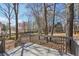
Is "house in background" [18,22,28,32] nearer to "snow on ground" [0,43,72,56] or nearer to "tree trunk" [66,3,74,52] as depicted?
"snow on ground" [0,43,72,56]

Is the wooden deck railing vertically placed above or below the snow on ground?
above

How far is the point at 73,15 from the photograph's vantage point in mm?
1805

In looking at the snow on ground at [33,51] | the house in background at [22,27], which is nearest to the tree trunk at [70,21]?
the snow on ground at [33,51]

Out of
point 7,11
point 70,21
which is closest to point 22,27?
point 7,11

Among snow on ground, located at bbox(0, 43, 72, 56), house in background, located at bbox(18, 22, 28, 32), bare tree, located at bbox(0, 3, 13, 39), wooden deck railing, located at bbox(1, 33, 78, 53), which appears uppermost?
bare tree, located at bbox(0, 3, 13, 39)

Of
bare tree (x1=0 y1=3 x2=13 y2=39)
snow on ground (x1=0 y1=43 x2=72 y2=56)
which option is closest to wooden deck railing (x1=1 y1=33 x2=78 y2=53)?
snow on ground (x1=0 y1=43 x2=72 y2=56)

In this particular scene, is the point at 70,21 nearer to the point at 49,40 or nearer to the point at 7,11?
the point at 49,40

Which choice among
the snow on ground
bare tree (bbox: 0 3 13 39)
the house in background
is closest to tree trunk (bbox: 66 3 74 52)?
the snow on ground

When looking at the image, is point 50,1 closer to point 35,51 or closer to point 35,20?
point 35,20

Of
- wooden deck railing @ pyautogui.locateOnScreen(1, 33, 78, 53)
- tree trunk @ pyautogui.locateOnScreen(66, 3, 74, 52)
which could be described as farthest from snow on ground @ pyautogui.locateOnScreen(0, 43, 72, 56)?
tree trunk @ pyautogui.locateOnScreen(66, 3, 74, 52)

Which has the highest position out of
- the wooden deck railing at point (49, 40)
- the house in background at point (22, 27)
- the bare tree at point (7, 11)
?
the bare tree at point (7, 11)

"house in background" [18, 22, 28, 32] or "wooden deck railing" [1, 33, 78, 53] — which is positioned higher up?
"house in background" [18, 22, 28, 32]

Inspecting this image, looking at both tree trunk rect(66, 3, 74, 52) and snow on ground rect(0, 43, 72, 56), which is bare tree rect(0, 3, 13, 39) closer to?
snow on ground rect(0, 43, 72, 56)

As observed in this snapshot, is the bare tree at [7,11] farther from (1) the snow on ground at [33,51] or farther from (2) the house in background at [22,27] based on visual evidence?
(1) the snow on ground at [33,51]
